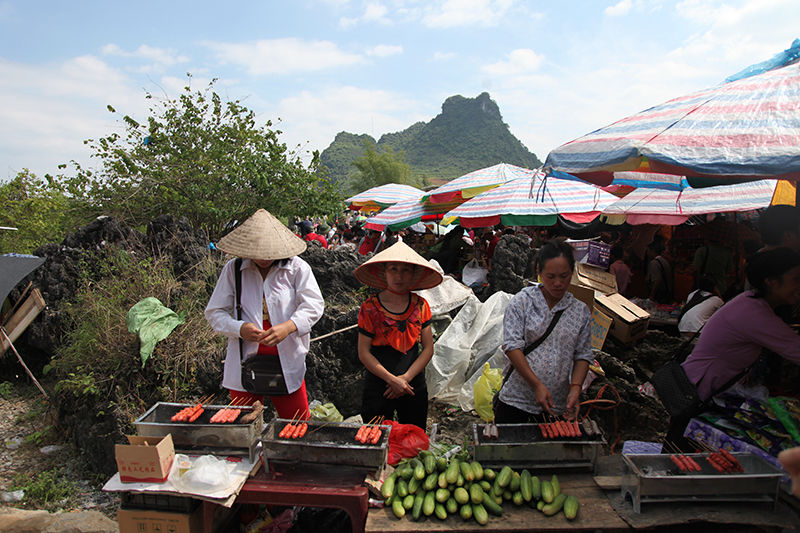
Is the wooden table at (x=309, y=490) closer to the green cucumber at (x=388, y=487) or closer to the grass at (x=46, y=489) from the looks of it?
the green cucumber at (x=388, y=487)

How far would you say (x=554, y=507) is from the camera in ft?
6.84

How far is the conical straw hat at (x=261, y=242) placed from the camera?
282 cm

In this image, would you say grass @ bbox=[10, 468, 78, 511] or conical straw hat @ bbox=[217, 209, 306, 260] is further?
grass @ bbox=[10, 468, 78, 511]

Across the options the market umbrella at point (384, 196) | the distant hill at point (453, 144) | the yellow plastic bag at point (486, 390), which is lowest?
the yellow plastic bag at point (486, 390)

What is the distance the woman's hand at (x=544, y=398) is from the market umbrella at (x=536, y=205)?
408 cm

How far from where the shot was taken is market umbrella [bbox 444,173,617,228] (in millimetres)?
6422

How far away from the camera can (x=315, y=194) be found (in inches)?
343

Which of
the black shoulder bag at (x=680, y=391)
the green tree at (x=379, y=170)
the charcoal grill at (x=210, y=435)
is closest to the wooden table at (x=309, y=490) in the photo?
the charcoal grill at (x=210, y=435)

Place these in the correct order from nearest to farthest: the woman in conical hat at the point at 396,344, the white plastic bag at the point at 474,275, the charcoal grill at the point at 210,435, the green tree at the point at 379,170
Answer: the charcoal grill at the point at 210,435, the woman in conical hat at the point at 396,344, the white plastic bag at the point at 474,275, the green tree at the point at 379,170

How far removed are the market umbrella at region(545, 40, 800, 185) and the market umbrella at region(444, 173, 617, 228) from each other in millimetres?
3463

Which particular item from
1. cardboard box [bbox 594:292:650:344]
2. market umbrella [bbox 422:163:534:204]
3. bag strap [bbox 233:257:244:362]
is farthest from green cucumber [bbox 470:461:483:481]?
market umbrella [bbox 422:163:534:204]

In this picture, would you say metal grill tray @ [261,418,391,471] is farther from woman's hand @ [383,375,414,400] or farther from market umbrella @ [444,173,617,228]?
market umbrella @ [444,173,617,228]

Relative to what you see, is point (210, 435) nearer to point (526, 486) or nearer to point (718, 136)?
point (526, 486)

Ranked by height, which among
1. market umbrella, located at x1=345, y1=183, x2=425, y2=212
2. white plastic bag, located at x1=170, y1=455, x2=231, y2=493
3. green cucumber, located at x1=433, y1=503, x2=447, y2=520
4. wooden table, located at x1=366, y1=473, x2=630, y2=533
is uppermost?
market umbrella, located at x1=345, y1=183, x2=425, y2=212
